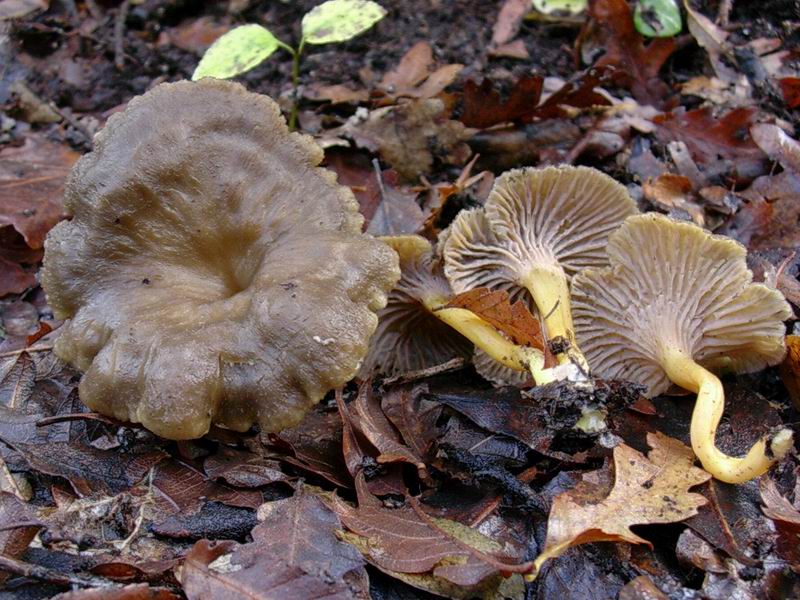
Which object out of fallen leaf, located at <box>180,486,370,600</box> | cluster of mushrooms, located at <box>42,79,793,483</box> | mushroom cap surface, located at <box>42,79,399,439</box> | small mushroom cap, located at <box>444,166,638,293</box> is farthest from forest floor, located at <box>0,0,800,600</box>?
small mushroom cap, located at <box>444,166,638,293</box>

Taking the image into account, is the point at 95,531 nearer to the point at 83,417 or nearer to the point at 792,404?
the point at 83,417

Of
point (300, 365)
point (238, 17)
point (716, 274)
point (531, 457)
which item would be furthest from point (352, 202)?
point (238, 17)

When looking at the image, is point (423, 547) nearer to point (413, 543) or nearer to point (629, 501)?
point (413, 543)

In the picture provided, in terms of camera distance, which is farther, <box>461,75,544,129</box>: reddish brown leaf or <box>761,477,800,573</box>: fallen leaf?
<box>461,75,544,129</box>: reddish brown leaf

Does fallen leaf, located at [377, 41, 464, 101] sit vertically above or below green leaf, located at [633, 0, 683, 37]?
below

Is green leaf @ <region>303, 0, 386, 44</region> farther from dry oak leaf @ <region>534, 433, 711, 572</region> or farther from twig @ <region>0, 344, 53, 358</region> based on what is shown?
dry oak leaf @ <region>534, 433, 711, 572</region>

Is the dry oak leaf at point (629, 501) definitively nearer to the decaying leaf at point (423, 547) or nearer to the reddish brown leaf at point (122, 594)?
the decaying leaf at point (423, 547)

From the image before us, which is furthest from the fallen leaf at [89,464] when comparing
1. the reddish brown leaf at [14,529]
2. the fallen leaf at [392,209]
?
the fallen leaf at [392,209]

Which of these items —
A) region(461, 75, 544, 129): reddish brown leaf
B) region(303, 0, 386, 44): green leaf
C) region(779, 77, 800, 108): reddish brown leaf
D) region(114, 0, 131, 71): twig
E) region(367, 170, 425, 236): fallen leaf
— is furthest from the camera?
region(114, 0, 131, 71): twig
